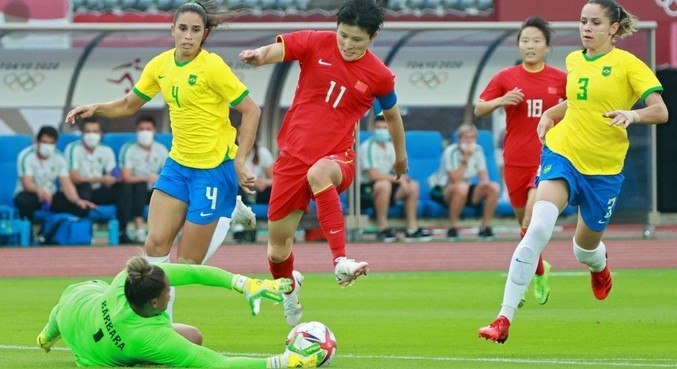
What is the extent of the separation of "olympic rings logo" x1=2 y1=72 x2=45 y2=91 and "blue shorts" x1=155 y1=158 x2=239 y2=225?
12.6 meters

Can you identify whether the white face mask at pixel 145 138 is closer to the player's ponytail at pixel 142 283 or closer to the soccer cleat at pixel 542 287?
the soccer cleat at pixel 542 287

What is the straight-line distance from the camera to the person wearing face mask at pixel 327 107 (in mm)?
10695

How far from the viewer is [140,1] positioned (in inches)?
1282

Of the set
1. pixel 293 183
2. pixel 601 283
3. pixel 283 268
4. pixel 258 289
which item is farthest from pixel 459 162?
pixel 258 289

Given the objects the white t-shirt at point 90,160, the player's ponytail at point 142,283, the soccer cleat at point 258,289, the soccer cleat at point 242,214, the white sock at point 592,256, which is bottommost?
the white t-shirt at point 90,160

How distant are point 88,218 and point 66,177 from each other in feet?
2.64

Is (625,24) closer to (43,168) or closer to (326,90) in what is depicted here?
(326,90)

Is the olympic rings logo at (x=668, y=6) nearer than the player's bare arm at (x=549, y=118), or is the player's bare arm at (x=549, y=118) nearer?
the player's bare arm at (x=549, y=118)

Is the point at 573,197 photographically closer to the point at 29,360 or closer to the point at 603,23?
the point at 603,23

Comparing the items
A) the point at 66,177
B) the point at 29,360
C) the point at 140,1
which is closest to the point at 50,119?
the point at 66,177

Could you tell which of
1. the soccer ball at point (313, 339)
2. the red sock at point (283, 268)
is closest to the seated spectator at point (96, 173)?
the red sock at point (283, 268)

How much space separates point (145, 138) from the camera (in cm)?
2209

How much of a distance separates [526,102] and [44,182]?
9.70 metres

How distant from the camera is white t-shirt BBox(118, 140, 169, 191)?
22.1 m
